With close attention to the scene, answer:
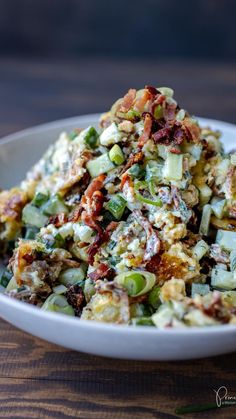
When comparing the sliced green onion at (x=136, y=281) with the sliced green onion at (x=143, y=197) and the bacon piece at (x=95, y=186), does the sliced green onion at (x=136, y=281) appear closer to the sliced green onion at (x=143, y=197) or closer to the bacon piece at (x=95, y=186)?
the sliced green onion at (x=143, y=197)

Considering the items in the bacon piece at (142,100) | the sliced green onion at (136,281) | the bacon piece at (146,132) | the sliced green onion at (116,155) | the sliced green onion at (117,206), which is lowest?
the sliced green onion at (136,281)

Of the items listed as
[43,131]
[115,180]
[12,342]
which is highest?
[115,180]

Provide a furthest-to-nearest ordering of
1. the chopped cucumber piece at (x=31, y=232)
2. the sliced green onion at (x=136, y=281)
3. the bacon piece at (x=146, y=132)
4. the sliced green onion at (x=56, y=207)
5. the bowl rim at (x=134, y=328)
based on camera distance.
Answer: the chopped cucumber piece at (x=31, y=232) → the sliced green onion at (x=56, y=207) → the bacon piece at (x=146, y=132) → the sliced green onion at (x=136, y=281) → the bowl rim at (x=134, y=328)

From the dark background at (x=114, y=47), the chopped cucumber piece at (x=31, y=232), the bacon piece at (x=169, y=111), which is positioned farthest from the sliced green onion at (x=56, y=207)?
the dark background at (x=114, y=47)

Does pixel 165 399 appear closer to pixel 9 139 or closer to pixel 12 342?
pixel 12 342

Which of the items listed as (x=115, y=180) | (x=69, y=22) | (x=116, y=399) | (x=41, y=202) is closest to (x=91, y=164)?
(x=115, y=180)

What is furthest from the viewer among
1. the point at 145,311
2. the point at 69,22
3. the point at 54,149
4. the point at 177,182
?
the point at 69,22

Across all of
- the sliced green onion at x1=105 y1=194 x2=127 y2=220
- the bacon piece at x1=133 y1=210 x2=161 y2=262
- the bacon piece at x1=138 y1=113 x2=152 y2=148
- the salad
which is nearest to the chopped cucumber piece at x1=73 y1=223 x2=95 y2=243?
the salad
